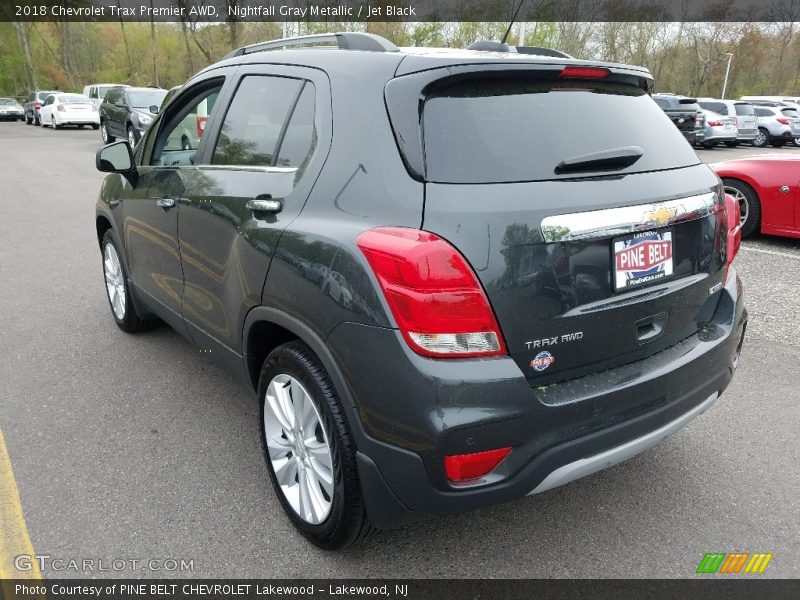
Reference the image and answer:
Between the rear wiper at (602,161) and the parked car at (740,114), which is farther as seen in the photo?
the parked car at (740,114)

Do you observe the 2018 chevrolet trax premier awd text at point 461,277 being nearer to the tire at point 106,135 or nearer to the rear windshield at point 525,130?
the rear windshield at point 525,130

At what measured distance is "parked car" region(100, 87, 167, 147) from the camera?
18.0 meters

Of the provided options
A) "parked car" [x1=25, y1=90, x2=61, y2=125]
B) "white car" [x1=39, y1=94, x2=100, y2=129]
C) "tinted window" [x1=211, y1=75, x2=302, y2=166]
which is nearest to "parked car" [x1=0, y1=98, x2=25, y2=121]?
"parked car" [x1=25, y1=90, x2=61, y2=125]

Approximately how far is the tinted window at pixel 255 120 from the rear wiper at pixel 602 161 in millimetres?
1176

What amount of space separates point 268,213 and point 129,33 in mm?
67988

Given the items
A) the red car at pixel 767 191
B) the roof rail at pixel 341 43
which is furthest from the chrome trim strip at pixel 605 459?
the red car at pixel 767 191

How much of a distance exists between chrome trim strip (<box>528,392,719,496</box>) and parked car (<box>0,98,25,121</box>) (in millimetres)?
44344

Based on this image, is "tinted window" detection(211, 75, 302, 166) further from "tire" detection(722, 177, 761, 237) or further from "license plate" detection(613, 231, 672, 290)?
"tire" detection(722, 177, 761, 237)

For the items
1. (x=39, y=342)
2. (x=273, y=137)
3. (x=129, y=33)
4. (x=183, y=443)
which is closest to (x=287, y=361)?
(x=273, y=137)

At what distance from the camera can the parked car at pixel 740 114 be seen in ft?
77.3

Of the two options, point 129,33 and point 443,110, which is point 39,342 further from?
point 129,33

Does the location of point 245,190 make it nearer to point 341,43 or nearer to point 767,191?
point 341,43

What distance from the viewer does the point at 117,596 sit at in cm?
235

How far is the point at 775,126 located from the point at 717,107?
3640mm
